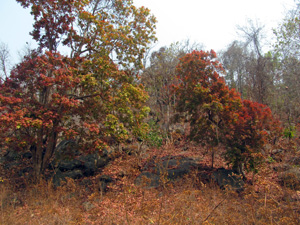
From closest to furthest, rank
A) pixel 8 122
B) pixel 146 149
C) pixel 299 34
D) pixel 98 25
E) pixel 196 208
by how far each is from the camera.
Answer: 1. pixel 196 208
2. pixel 8 122
3. pixel 98 25
4. pixel 299 34
5. pixel 146 149

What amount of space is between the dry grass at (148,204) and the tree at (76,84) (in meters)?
1.78

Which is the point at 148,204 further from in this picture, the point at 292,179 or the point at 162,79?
the point at 162,79

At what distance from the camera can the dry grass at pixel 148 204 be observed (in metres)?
3.78

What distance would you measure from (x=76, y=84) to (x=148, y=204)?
5.94 m

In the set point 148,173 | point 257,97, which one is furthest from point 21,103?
point 257,97

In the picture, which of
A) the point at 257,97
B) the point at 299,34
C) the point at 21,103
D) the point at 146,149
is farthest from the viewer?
the point at 257,97

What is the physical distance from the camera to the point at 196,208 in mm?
4504

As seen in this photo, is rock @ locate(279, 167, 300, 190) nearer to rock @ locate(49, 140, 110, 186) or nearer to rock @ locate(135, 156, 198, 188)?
rock @ locate(135, 156, 198, 188)

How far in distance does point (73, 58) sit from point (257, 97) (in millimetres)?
13067

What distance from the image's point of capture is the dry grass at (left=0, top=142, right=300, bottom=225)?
3785 millimetres

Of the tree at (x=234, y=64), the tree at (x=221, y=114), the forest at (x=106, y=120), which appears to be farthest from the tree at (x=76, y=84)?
the tree at (x=234, y=64)

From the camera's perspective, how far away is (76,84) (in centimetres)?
823

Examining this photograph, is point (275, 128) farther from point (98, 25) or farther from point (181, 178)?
point (98, 25)

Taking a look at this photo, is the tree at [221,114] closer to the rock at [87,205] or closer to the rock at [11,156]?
the rock at [87,205]
